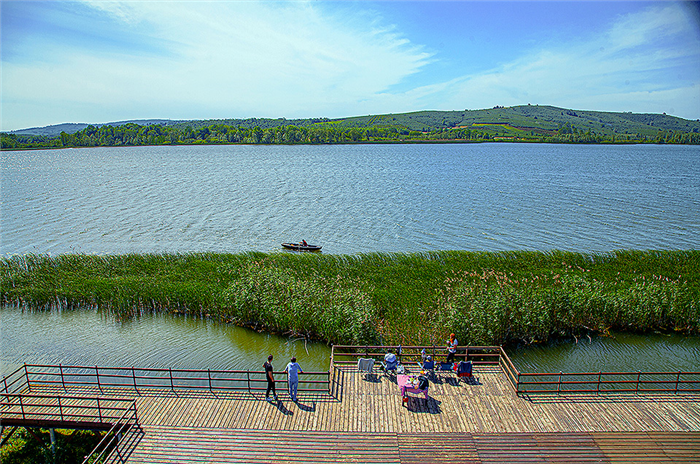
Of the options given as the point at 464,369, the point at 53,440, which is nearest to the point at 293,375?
the point at 464,369

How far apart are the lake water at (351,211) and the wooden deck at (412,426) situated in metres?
25.4

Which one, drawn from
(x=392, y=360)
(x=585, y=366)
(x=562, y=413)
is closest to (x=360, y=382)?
(x=392, y=360)

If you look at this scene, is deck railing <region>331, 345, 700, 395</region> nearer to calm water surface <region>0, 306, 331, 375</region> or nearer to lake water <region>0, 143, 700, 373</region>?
lake water <region>0, 143, 700, 373</region>

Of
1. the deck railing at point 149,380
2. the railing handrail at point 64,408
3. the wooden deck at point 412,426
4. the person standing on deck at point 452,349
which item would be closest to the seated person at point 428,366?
the wooden deck at point 412,426

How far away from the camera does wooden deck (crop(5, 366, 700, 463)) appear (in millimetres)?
12898

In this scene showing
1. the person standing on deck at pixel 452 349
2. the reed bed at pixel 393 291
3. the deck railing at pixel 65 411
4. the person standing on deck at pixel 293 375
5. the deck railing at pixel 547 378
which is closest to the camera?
the deck railing at pixel 65 411

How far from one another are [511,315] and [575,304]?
4.85 metres

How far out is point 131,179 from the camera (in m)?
89.2

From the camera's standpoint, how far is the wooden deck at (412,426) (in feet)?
42.3

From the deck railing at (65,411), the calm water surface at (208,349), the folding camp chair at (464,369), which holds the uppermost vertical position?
the folding camp chair at (464,369)

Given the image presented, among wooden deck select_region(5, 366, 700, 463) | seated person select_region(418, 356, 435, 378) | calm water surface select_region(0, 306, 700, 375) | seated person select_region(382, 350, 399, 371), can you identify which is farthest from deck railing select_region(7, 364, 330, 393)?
seated person select_region(418, 356, 435, 378)

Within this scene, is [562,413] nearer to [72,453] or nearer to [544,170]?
[72,453]

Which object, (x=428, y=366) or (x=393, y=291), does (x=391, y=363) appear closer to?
(x=428, y=366)

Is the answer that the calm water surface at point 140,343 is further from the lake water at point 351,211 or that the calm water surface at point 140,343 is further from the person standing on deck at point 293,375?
the lake water at point 351,211
